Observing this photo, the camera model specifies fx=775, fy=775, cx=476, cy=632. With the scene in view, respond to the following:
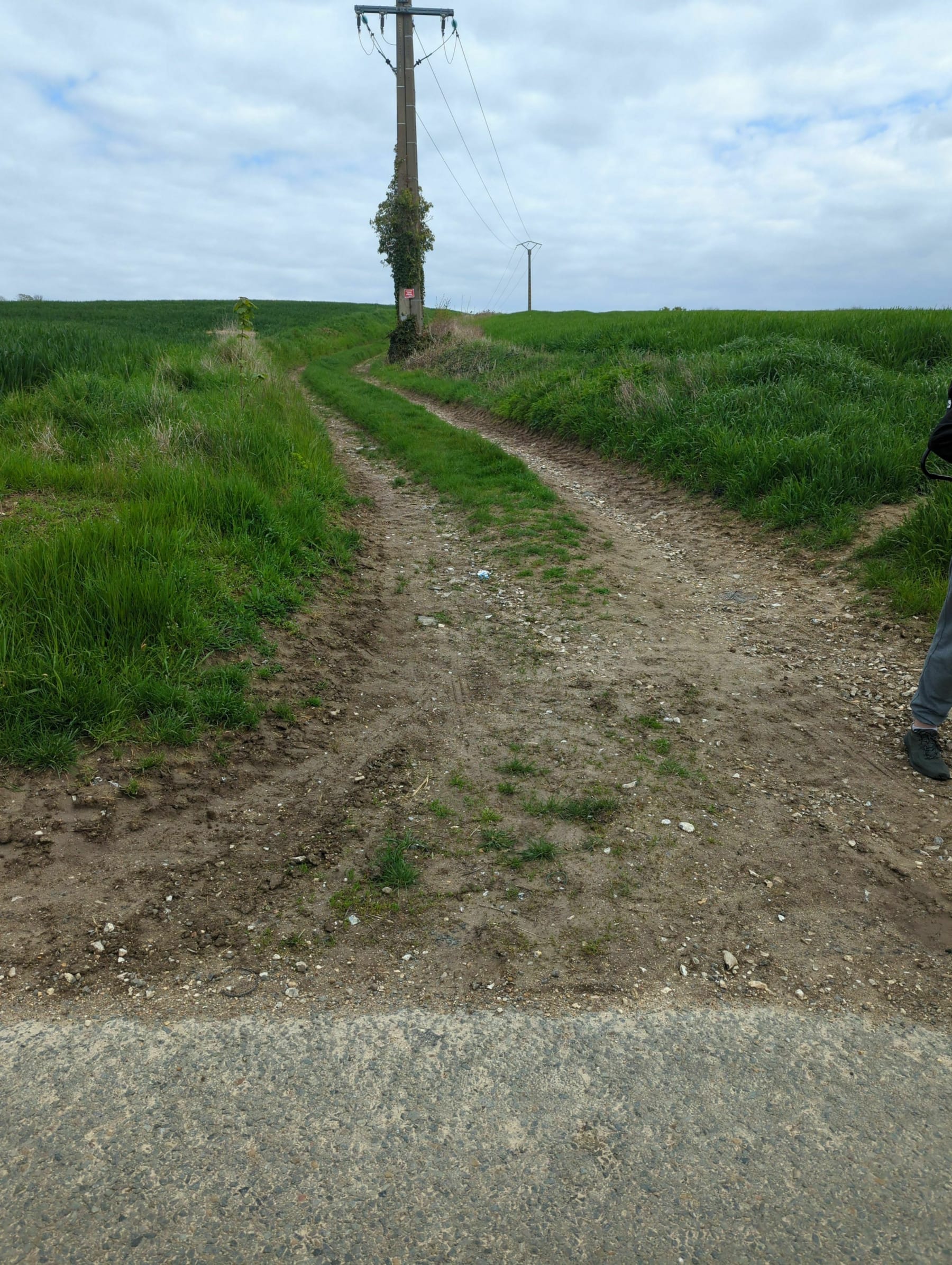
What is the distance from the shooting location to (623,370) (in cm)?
1311

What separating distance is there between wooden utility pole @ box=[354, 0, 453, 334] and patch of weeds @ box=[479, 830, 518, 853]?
84.8ft

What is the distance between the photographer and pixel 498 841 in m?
3.52

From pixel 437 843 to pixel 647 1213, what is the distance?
1.78 meters

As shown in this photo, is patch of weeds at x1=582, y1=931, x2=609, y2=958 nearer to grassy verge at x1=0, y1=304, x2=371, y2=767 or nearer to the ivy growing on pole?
grassy verge at x1=0, y1=304, x2=371, y2=767

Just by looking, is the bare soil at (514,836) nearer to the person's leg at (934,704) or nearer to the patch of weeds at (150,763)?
the patch of weeds at (150,763)

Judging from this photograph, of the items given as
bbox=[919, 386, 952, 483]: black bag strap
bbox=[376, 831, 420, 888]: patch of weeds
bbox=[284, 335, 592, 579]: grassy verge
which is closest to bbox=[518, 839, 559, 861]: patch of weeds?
bbox=[376, 831, 420, 888]: patch of weeds

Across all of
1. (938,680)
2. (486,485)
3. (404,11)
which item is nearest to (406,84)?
(404,11)

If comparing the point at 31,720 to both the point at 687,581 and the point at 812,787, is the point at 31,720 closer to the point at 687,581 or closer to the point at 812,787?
the point at 812,787

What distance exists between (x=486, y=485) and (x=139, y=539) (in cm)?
534

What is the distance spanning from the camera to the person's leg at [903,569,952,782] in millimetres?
4117

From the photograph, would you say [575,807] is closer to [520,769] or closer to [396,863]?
[520,769]

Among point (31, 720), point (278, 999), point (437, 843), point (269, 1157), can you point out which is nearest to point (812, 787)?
point (437, 843)

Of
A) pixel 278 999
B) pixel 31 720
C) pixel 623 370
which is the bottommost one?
pixel 278 999

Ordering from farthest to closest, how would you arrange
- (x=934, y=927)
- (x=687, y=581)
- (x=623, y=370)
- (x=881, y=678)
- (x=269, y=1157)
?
(x=623, y=370) → (x=687, y=581) → (x=881, y=678) → (x=934, y=927) → (x=269, y=1157)
